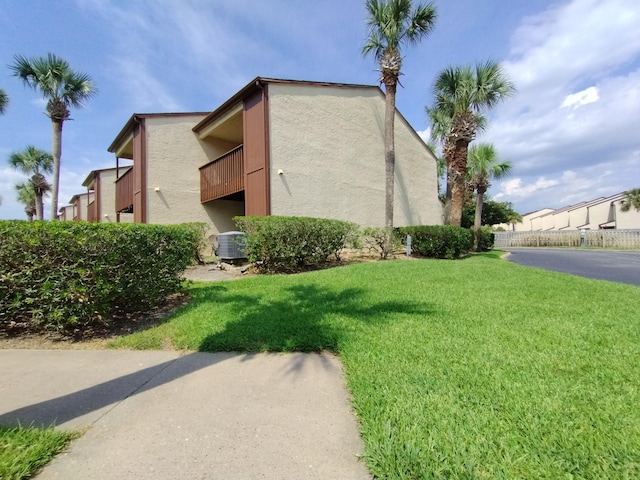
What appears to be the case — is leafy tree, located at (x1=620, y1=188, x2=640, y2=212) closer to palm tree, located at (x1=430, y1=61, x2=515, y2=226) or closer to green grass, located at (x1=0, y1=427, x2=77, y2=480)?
palm tree, located at (x1=430, y1=61, x2=515, y2=226)

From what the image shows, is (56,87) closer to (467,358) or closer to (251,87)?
(251,87)

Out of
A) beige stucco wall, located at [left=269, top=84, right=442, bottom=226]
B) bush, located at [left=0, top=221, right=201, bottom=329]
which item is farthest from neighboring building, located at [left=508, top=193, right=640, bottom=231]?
bush, located at [left=0, top=221, right=201, bottom=329]

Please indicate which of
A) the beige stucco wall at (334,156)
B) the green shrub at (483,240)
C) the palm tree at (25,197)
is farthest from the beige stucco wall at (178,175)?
the palm tree at (25,197)

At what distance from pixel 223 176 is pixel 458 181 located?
1186cm

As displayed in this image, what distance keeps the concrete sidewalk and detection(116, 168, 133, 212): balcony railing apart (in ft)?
44.7

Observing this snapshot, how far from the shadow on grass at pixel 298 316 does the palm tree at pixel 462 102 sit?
13021mm

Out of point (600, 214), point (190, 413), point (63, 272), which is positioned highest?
point (600, 214)

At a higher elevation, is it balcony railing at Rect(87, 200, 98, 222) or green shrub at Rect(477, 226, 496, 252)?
balcony railing at Rect(87, 200, 98, 222)

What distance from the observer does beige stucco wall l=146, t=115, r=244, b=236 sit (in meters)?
13.7

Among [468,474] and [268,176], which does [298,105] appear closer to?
[268,176]

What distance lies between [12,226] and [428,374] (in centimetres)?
524

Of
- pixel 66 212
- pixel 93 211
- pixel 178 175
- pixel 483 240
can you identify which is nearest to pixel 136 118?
pixel 178 175

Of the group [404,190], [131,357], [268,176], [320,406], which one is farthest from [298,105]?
[320,406]

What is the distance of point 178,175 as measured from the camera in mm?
14219
